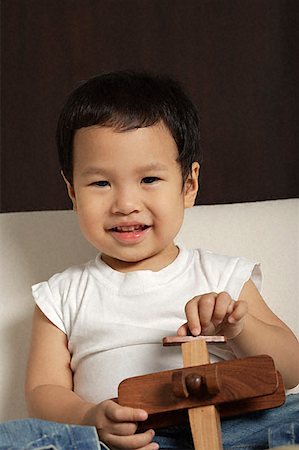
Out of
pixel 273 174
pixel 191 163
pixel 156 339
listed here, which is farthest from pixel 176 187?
pixel 273 174

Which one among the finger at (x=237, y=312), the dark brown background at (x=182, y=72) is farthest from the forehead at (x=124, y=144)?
the dark brown background at (x=182, y=72)

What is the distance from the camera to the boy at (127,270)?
1.21 metres

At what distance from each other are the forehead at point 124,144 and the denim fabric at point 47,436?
14.2 inches

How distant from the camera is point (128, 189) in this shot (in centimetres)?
121

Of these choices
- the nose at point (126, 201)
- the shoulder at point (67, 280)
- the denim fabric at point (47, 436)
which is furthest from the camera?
the shoulder at point (67, 280)

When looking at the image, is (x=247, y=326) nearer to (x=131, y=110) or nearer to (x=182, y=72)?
→ (x=131, y=110)

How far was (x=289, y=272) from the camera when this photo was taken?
4.70ft

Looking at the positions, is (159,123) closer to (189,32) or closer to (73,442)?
(73,442)

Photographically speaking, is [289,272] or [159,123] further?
[289,272]

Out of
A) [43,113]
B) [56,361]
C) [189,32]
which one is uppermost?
[189,32]

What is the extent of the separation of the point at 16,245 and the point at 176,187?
33 centimetres

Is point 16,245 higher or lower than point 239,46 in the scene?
lower

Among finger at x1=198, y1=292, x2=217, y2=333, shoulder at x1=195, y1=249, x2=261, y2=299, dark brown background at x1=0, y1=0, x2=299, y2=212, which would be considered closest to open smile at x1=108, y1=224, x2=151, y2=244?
shoulder at x1=195, y1=249, x2=261, y2=299

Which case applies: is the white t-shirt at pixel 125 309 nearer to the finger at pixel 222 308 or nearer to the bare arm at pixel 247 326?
the bare arm at pixel 247 326
